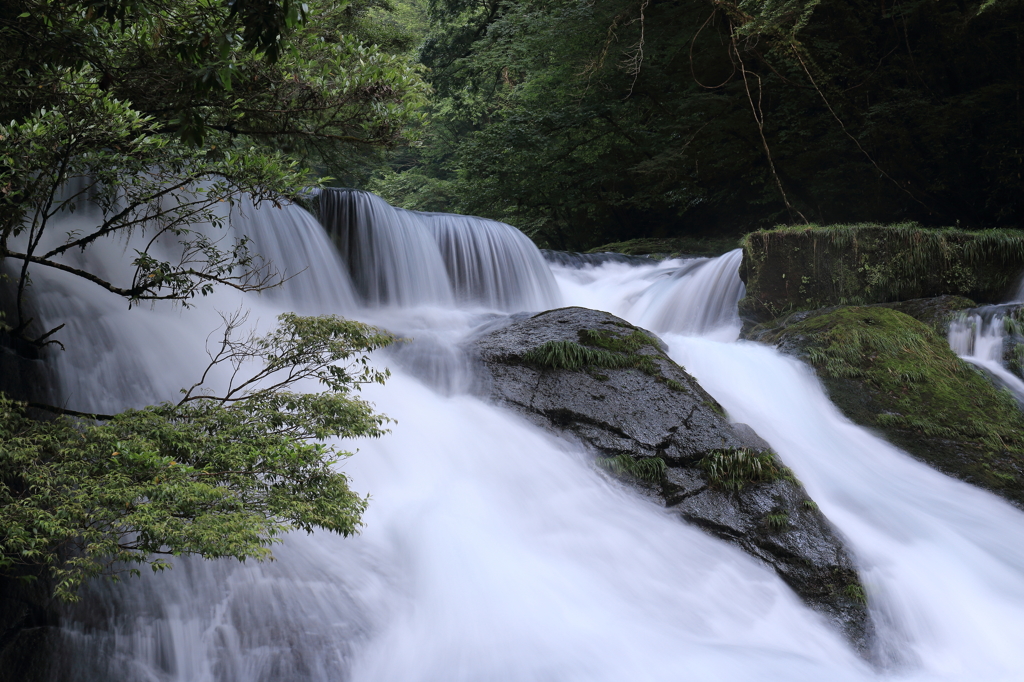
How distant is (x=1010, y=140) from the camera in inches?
450

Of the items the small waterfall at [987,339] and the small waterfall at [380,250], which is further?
the small waterfall at [380,250]

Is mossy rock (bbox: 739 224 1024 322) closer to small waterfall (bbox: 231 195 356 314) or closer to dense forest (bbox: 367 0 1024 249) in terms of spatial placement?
dense forest (bbox: 367 0 1024 249)

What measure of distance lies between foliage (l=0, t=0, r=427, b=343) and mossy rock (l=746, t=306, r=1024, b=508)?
17.5ft

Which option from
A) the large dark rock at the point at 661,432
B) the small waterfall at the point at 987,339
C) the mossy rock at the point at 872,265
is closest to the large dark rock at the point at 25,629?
the large dark rock at the point at 661,432

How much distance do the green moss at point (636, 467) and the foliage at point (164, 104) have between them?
321 centimetres

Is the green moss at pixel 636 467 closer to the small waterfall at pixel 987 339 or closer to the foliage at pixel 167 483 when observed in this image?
the foliage at pixel 167 483

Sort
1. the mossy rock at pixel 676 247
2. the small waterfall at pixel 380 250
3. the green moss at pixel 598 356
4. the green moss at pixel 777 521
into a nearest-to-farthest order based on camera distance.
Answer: the green moss at pixel 777 521
the green moss at pixel 598 356
the small waterfall at pixel 380 250
the mossy rock at pixel 676 247

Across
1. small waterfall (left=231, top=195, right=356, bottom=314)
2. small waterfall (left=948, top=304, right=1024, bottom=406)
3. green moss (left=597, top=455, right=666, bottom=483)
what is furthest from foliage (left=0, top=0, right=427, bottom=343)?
small waterfall (left=948, top=304, right=1024, bottom=406)

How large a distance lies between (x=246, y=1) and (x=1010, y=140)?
13.9 meters

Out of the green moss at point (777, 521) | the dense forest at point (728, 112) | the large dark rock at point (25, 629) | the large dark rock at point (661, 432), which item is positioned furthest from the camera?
the dense forest at point (728, 112)

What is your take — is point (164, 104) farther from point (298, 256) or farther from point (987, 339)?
point (987, 339)

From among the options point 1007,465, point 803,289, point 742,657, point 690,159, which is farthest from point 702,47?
point 742,657

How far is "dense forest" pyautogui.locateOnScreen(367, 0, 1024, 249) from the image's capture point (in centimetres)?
1150

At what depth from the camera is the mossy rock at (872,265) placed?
8609 millimetres
